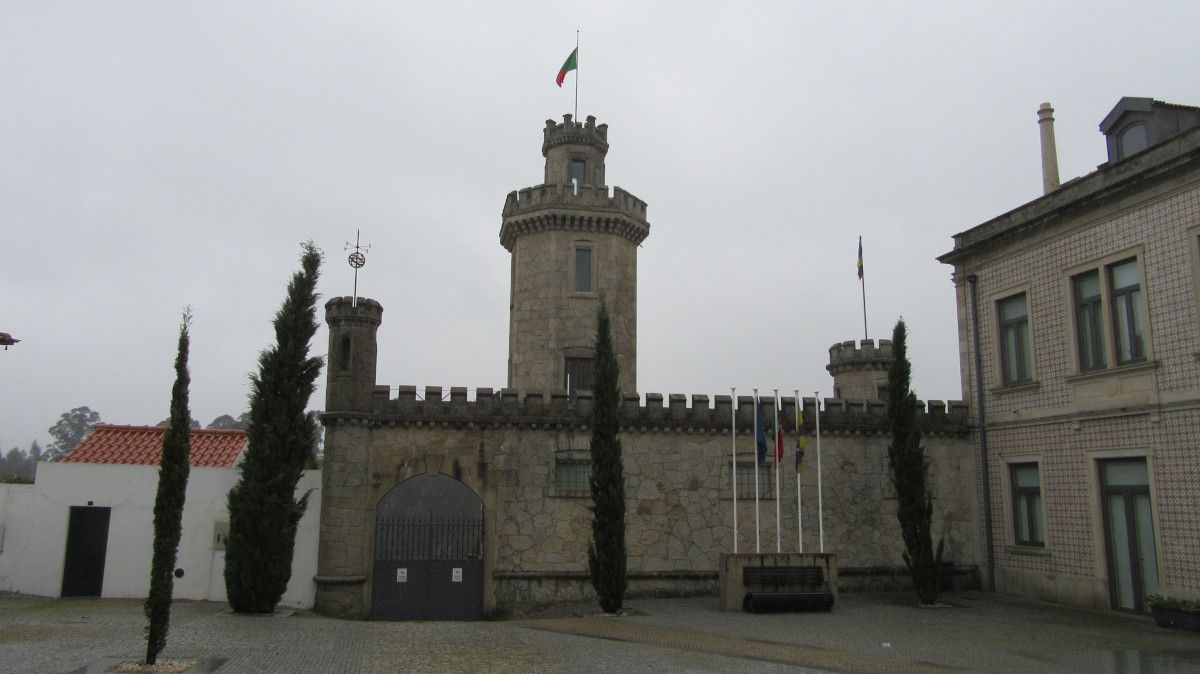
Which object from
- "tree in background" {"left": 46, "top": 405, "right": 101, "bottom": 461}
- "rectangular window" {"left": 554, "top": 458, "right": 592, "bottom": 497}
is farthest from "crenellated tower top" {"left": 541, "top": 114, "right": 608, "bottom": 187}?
"tree in background" {"left": 46, "top": 405, "right": 101, "bottom": 461}

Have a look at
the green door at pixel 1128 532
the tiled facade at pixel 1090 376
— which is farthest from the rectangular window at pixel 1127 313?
the green door at pixel 1128 532

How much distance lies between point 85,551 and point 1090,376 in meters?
22.8

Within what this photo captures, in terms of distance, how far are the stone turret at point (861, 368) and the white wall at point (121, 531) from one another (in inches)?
844

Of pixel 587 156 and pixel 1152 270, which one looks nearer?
pixel 1152 270

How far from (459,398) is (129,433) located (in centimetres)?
865

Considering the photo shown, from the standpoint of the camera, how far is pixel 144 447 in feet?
69.1

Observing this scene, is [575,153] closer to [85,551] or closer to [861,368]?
[861,368]

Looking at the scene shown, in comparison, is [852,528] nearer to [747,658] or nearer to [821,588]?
[821,588]

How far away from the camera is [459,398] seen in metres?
21.1

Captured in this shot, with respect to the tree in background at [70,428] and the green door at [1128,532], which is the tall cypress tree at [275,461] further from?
the tree in background at [70,428]

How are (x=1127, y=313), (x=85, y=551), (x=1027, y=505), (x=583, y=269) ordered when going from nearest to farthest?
1. (x=1127, y=313)
2. (x=85, y=551)
3. (x=1027, y=505)
4. (x=583, y=269)

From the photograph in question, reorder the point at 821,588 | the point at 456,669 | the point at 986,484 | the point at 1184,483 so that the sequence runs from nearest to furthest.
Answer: the point at 456,669
the point at 1184,483
the point at 821,588
the point at 986,484

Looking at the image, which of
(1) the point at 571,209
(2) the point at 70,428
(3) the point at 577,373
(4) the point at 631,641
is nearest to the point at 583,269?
(1) the point at 571,209

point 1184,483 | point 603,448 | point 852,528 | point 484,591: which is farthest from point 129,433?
point 1184,483
